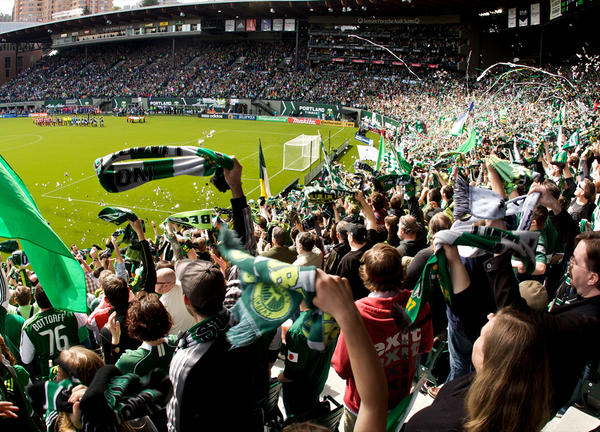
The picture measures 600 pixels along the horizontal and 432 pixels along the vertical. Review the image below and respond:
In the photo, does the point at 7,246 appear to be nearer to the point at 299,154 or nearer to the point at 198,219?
the point at 198,219

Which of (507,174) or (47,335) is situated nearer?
(47,335)

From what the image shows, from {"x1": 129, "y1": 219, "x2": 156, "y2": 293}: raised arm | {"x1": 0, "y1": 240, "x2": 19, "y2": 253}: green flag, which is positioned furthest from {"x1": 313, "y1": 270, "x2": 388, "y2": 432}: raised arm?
{"x1": 0, "y1": 240, "x2": 19, "y2": 253}: green flag

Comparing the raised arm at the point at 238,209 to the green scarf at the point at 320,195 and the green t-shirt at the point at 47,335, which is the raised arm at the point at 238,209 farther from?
the green scarf at the point at 320,195

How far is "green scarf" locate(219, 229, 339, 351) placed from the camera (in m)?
1.76

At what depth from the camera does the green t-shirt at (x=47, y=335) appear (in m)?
4.28

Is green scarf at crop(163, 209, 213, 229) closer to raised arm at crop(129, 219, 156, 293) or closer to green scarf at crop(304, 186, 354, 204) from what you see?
raised arm at crop(129, 219, 156, 293)

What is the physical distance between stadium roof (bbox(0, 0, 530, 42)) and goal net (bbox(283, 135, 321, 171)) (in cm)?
2508

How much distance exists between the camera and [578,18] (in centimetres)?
3912

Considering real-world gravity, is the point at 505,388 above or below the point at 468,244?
below

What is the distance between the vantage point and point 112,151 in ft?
100

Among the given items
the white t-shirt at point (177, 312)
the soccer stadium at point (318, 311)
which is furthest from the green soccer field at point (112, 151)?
the white t-shirt at point (177, 312)

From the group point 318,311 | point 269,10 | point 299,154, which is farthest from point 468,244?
point 269,10

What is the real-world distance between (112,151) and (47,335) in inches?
1114

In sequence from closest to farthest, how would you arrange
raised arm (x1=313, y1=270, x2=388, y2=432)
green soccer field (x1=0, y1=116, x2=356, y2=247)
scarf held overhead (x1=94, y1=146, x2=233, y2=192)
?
raised arm (x1=313, y1=270, x2=388, y2=432), scarf held overhead (x1=94, y1=146, x2=233, y2=192), green soccer field (x1=0, y1=116, x2=356, y2=247)
